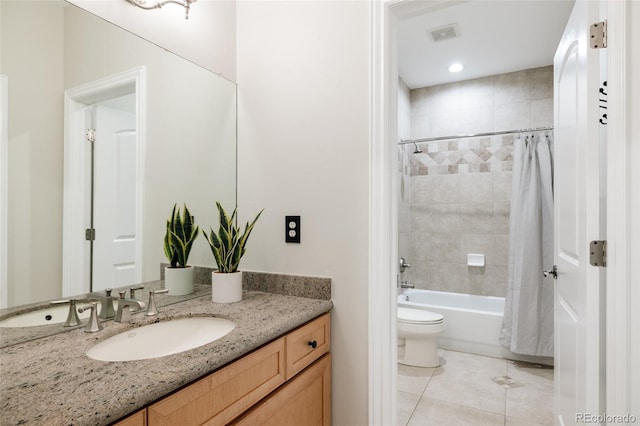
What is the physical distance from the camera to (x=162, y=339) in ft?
3.82

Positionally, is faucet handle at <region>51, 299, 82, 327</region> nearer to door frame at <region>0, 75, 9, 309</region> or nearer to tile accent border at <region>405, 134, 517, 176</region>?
door frame at <region>0, 75, 9, 309</region>

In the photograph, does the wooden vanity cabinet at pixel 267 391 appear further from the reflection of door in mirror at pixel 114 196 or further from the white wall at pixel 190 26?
the white wall at pixel 190 26

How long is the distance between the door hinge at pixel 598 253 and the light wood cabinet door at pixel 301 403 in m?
1.00

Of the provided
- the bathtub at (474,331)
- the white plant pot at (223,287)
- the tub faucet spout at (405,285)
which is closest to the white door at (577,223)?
the bathtub at (474,331)

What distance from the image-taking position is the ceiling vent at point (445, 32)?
98.5 inches

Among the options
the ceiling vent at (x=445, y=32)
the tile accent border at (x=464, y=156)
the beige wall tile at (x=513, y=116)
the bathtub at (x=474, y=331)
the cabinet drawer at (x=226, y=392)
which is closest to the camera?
the cabinet drawer at (x=226, y=392)

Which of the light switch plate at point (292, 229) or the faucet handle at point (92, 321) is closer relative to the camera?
the faucet handle at point (92, 321)

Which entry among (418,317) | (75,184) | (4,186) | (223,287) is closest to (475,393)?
(418,317)

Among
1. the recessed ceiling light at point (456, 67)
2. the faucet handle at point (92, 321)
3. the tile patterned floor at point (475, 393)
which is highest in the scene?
the recessed ceiling light at point (456, 67)

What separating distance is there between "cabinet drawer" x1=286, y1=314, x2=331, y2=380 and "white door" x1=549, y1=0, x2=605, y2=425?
0.91m

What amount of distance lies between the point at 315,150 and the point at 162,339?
36.6 inches

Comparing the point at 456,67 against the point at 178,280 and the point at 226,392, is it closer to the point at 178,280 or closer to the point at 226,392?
the point at 178,280

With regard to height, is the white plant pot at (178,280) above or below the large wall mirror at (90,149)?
below

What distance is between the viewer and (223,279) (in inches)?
53.7
